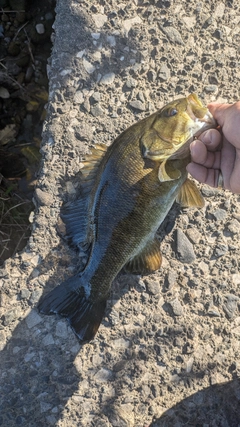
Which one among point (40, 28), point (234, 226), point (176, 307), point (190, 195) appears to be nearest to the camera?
point (190, 195)

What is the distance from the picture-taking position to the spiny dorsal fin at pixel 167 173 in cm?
257

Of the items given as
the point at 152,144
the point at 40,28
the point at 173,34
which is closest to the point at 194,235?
the point at 152,144

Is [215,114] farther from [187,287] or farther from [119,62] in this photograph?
[187,287]

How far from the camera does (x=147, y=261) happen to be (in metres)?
2.92

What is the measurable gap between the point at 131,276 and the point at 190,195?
31.3 inches

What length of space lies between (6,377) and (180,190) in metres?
1.93

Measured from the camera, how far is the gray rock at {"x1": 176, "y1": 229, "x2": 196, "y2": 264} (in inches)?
125

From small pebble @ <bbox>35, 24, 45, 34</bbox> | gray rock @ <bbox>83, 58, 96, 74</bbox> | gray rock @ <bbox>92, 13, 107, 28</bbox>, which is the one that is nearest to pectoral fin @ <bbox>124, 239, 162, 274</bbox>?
gray rock @ <bbox>83, 58, 96, 74</bbox>

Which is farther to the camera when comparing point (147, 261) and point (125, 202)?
point (147, 261)

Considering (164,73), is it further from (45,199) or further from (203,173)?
(45,199)

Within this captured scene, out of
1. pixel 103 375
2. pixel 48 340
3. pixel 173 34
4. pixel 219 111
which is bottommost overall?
pixel 103 375

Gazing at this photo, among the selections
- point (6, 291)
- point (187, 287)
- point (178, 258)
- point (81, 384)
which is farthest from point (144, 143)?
point (81, 384)

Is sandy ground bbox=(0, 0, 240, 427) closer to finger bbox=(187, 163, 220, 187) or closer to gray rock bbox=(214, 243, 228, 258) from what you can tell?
gray rock bbox=(214, 243, 228, 258)

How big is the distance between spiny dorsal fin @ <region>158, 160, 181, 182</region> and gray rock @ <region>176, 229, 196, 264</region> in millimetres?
673
